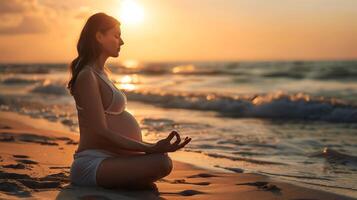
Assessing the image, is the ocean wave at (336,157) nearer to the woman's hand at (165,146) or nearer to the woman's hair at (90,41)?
the woman's hand at (165,146)

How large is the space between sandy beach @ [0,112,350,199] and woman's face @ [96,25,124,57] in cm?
113

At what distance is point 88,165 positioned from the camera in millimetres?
4422

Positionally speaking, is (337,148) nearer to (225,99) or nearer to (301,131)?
(301,131)

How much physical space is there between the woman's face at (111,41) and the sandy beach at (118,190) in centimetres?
113

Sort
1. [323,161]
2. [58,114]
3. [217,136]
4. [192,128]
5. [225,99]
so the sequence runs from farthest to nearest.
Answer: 1. [225,99]
2. [58,114]
3. [192,128]
4. [217,136]
5. [323,161]

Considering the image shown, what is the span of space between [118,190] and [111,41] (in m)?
1.21

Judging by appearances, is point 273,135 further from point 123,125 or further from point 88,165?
point 88,165

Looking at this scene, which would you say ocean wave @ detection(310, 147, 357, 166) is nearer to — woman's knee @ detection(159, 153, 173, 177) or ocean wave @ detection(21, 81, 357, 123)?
woman's knee @ detection(159, 153, 173, 177)

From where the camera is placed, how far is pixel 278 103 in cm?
1548

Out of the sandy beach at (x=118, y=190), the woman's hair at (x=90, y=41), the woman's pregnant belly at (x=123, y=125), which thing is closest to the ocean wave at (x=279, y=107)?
the sandy beach at (x=118, y=190)

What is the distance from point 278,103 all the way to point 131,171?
11.6 metres

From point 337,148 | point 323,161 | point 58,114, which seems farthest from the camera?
point 58,114

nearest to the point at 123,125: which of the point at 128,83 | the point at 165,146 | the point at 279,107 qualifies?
the point at 165,146

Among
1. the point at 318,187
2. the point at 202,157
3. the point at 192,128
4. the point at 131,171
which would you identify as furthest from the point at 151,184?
the point at 192,128
